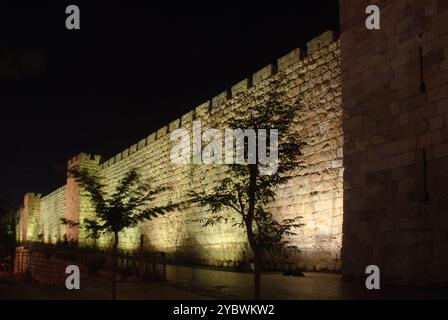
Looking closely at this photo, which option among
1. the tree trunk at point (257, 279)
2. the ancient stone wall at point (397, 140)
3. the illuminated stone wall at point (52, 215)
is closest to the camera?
the tree trunk at point (257, 279)

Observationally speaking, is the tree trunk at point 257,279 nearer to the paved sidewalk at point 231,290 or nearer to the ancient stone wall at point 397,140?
the paved sidewalk at point 231,290

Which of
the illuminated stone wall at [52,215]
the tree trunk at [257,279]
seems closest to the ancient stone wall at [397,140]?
the tree trunk at [257,279]

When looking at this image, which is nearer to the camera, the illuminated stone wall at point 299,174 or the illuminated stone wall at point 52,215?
the illuminated stone wall at point 299,174

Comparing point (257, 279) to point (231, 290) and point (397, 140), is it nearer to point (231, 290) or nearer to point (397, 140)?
point (231, 290)

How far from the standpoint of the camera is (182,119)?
19359mm

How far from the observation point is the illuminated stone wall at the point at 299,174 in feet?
36.6

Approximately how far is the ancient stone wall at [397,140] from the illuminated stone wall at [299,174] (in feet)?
6.00

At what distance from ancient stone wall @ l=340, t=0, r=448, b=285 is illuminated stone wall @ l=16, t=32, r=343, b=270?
183cm

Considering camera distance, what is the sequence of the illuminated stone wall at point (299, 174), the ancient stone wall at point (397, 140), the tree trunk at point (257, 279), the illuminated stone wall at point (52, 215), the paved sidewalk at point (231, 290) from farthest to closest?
the illuminated stone wall at point (52, 215) < the illuminated stone wall at point (299, 174) < the ancient stone wall at point (397, 140) < the paved sidewalk at point (231, 290) < the tree trunk at point (257, 279)

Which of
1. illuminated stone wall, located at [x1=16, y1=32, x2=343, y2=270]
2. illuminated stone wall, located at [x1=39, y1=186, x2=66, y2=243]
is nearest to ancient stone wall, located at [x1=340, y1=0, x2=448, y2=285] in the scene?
illuminated stone wall, located at [x1=16, y1=32, x2=343, y2=270]

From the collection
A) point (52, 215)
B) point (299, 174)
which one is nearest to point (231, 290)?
point (299, 174)

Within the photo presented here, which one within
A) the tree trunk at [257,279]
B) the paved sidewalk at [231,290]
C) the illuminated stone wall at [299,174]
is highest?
the illuminated stone wall at [299,174]
